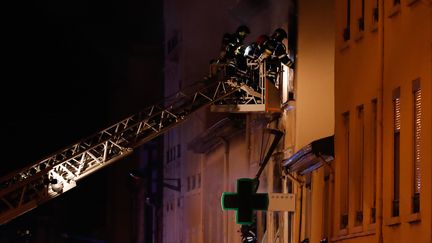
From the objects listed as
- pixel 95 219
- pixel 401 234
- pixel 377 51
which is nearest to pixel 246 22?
pixel 377 51

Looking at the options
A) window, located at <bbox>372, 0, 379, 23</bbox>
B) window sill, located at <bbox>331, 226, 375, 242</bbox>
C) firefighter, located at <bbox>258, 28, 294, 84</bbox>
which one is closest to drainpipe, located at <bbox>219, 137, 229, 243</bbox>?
firefighter, located at <bbox>258, 28, 294, 84</bbox>

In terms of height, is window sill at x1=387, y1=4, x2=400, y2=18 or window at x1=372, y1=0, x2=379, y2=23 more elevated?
window at x1=372, y1=0, x2=379, y2=23

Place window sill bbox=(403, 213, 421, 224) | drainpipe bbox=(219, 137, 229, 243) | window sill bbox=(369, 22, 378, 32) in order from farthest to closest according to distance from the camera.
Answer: drainpipe bbox=(219, 137, 229, 243)
window sill bbox=(369, 22, 378, 32)
window sill bbox=(403, 213, 421, 224)

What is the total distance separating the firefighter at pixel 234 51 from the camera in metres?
30.6

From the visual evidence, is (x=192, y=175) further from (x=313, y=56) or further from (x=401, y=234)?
(x=401, y=234)

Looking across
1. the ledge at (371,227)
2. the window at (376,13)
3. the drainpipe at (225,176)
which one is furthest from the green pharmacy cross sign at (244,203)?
the drainpipe at (225,176)

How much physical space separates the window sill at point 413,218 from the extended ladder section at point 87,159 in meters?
13.5

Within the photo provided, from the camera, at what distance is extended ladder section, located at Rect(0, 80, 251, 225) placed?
3161 cm

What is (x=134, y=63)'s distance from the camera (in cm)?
6719

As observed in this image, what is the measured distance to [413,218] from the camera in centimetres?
1712

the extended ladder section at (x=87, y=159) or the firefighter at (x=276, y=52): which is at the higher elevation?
the firefighter at (x=276, y=52)

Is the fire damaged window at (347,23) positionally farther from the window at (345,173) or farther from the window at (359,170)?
the window at (359,170)

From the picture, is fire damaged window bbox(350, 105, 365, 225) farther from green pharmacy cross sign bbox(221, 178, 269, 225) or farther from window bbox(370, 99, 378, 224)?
green pharmacy cross sign bbox(221, 178, 269, 225)

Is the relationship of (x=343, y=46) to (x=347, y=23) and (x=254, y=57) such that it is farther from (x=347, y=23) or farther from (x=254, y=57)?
(x=254, y=57)
